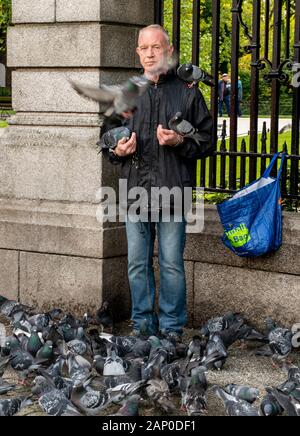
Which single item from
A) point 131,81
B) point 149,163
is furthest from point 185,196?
point 131,81

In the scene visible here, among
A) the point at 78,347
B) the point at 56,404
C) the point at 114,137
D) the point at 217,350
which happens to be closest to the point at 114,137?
the point at 114,137

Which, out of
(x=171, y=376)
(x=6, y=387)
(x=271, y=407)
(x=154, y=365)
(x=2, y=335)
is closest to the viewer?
(x=271, y=407)

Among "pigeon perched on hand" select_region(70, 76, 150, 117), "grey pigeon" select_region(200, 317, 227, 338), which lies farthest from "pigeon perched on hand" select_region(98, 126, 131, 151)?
"grey pigeon" select_region(200, 317, 227, 338)

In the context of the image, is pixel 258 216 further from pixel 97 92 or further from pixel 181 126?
pixel 97 92

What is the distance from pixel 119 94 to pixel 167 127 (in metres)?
0.41

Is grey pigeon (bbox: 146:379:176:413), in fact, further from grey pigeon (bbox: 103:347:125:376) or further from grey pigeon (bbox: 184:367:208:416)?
grey pigeon (bbox: 103:347:125:376)

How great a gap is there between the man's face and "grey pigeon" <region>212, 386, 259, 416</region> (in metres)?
2.34

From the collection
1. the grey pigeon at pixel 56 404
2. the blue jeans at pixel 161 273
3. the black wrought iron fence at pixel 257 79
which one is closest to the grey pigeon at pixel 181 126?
the blue jeans at pixel 161 273

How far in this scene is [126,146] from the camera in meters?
6.35

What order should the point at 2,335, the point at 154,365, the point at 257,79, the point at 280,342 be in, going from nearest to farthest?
the point at 154,365
the point at 280,342
the point at 2,335
the point at 257,79
